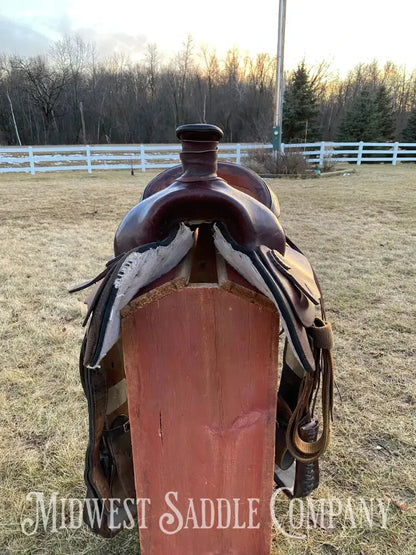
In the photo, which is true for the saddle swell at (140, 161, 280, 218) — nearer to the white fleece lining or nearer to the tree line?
the white fleece lining

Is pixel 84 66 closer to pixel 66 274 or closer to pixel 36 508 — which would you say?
pixel 66 274

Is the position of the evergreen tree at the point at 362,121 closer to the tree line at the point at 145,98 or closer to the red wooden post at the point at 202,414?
the tree line at the point at 145,98

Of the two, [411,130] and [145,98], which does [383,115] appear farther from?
[145,98]

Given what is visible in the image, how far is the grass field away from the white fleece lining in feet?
3.14

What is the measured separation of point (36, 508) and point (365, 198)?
7686 millimetres

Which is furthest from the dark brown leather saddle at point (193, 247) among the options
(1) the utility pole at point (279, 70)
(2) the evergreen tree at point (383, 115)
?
(2) the evergreen tree at point (383, 115)

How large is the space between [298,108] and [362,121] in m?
3.47

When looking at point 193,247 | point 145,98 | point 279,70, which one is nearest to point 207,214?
point 193,247

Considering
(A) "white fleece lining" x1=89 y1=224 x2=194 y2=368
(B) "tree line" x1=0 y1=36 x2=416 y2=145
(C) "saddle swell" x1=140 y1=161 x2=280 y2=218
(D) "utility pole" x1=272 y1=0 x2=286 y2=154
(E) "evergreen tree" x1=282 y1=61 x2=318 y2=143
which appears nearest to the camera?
(A) "white fleece lining" x1=89 y1=224 x2=194 y2=368

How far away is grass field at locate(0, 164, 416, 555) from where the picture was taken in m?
1.36

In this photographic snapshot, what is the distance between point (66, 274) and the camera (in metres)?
3.61

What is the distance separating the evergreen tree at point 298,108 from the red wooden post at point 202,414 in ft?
73.8

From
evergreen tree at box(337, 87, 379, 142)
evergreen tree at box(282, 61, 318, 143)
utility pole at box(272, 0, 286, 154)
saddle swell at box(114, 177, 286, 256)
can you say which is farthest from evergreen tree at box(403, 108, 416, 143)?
saddle swell at box(114, 177, 286, 256)

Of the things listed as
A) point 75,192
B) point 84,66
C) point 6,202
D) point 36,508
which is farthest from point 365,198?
point 84,66
